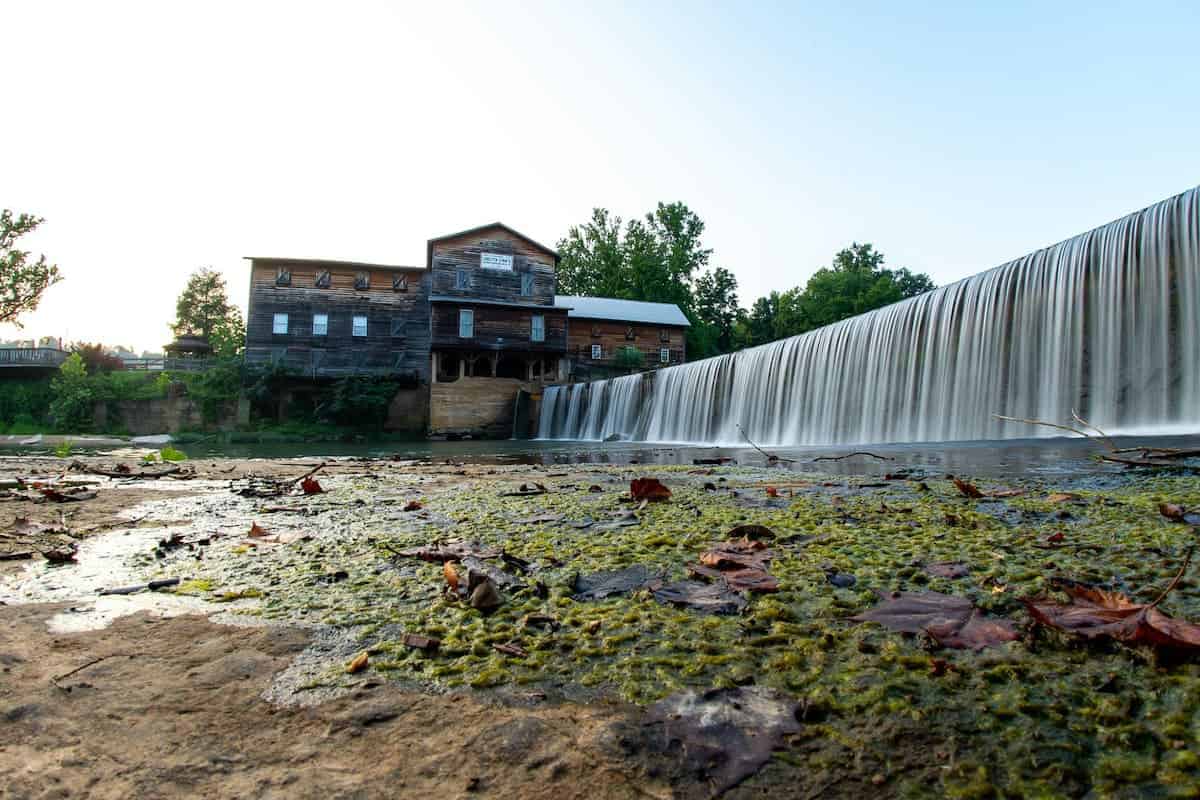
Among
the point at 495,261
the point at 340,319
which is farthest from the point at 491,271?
the point at 340,319

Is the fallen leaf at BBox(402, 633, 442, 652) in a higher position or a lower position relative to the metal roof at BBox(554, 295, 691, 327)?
lower

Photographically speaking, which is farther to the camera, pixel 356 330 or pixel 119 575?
pixel 356 330

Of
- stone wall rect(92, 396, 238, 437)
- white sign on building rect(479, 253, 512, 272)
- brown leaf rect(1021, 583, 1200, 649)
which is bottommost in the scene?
stone wall rect(92, 396, 238, 437)

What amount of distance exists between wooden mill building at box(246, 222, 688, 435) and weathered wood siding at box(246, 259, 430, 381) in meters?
0.05

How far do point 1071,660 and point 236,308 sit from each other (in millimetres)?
69966

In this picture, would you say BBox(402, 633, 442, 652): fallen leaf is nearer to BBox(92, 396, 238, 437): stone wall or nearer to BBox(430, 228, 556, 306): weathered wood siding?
BBox(430, 228, 556, 306): weathered wood siding

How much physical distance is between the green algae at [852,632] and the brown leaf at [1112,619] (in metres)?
0.04

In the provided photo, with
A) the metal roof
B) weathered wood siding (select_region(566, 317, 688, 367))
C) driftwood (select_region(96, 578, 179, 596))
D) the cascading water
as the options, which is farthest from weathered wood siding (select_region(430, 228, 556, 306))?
driftwood (select_region(96, 578, 179, 596))

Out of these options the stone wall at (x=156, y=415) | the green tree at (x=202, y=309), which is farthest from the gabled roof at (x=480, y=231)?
the green tree at (x=202, y=309)

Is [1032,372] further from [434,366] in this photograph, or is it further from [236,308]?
[236,308]

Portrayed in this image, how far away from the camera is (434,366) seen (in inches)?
1136

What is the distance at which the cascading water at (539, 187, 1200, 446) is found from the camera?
24.1 feet

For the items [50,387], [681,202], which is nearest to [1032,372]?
[50,387]

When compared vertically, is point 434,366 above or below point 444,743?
above
